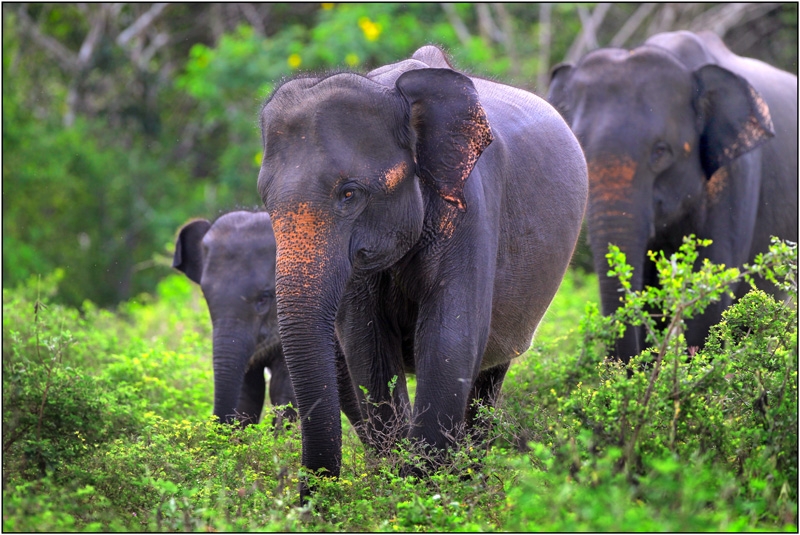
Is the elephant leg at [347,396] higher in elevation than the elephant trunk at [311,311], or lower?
lower

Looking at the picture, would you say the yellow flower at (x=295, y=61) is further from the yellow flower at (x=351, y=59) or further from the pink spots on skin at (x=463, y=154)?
the pink spots on skin at (x=463, y=154)

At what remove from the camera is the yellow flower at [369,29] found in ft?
47.8

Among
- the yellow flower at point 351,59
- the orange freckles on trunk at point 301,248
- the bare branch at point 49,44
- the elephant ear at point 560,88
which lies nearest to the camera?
the orange freckles on trunk at point 301,248

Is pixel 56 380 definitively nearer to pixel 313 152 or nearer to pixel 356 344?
pixel 356 344

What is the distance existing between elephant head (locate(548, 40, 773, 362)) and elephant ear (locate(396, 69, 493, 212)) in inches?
100

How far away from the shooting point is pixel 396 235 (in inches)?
179

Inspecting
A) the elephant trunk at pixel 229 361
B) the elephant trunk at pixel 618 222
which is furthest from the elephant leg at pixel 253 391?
the elephant trunk at pixel 618 222

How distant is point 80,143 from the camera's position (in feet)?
51.9

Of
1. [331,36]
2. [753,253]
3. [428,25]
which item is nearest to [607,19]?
[428,25]

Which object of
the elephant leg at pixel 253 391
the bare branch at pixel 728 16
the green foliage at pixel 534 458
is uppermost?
the bare branch at pixel 728 16

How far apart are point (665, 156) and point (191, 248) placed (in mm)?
2881

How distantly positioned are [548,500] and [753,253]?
15.8ft

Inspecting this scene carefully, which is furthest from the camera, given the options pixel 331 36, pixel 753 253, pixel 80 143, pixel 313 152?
pixel 80 143

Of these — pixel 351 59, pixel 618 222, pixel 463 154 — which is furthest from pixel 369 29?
pixel 463 154
